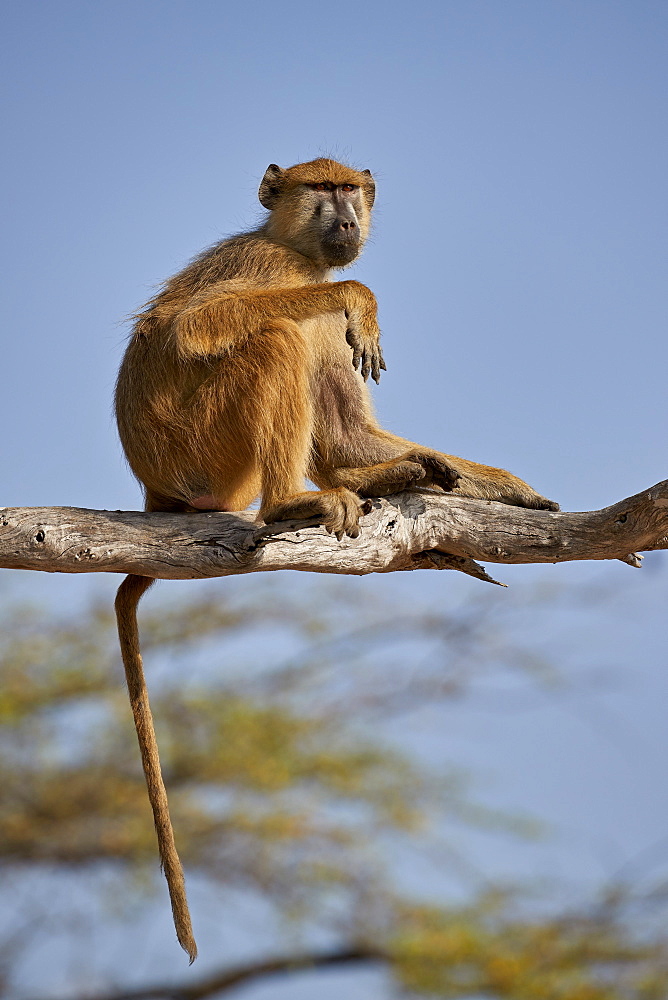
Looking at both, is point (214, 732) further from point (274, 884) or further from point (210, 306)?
point (210, 306)

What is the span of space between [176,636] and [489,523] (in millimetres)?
8025

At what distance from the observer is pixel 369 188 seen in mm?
4742

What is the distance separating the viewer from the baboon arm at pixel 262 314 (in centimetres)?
376

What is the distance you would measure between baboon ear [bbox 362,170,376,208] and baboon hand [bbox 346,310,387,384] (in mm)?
1208

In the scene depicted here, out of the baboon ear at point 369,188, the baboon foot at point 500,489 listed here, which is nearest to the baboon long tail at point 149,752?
the baboon foot at point 500,489

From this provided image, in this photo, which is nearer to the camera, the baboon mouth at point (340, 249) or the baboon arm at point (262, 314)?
the baboon arm at point (262, 314)

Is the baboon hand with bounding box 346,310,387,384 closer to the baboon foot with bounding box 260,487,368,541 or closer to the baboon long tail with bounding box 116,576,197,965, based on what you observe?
the baboon foot with bounding box 260,487,368,541

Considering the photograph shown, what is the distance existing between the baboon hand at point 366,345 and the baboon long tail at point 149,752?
1.20 metres

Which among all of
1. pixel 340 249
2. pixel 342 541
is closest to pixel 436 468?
pixel 342 541

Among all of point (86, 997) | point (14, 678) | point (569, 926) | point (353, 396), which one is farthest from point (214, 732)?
point (353, 396)

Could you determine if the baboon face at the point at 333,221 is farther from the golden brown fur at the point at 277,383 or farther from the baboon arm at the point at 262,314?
the baboon arm at the point at 262,314

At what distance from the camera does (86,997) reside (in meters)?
9.32

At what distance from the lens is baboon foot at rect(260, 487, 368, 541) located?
3.58 meters

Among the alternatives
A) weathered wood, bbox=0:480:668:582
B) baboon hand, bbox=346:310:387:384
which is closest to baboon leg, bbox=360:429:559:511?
weathered wood, bbox=0:480:668:582
